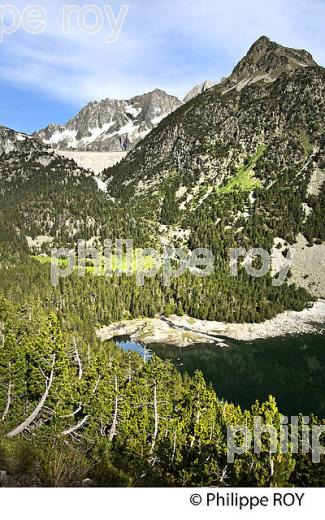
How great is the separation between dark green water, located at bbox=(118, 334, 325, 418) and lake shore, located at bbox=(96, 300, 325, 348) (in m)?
4.87

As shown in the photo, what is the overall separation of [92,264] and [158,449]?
Result: 158 metres

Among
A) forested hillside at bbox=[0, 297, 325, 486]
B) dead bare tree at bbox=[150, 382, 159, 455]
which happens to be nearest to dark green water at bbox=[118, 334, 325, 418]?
forested hillside at bbox=[0, 297, 325, 486]

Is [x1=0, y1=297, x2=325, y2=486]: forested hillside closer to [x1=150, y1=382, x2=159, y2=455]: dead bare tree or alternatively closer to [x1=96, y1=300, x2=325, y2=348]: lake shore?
[x1=150, y1=382, x2=159, y2=455]: dead bare tree

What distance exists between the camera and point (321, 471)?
3869cm

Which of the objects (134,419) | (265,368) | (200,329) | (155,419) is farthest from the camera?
(200,329)

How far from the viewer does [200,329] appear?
140875 mm

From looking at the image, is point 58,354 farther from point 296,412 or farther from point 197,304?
point 197,304

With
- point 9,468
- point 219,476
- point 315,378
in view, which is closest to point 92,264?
point 315,378

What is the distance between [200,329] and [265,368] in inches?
1407

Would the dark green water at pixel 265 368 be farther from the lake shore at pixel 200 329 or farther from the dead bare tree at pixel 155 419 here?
the dead bare tree at pixel 155 419

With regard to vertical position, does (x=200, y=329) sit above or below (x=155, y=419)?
below

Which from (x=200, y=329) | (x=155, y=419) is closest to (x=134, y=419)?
(x=155, y=419)

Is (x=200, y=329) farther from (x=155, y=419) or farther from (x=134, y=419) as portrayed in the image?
(x=134, y=419)

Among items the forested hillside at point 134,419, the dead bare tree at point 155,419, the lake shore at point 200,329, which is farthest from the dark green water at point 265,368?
the dead bare tree at point 155,419
